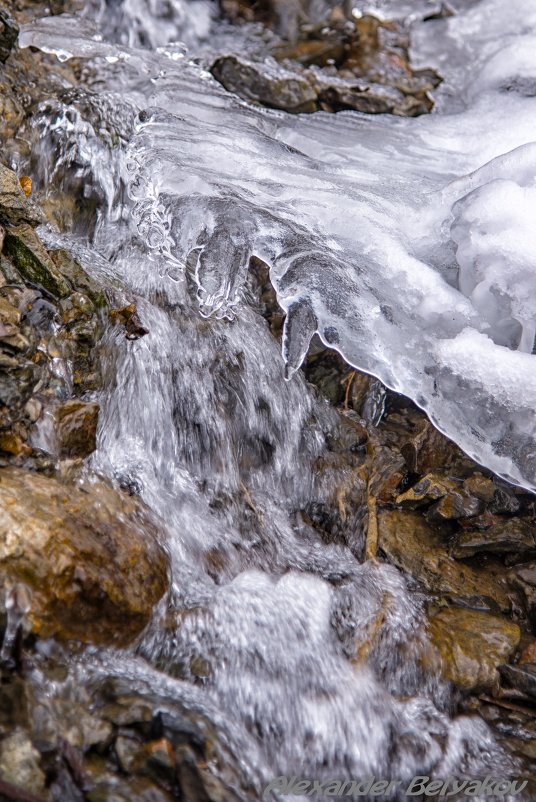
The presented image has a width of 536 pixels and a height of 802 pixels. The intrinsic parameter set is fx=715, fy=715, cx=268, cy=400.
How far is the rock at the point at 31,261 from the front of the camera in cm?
330

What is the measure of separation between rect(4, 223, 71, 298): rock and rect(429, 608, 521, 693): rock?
234cm

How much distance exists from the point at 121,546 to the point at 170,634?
0.39m

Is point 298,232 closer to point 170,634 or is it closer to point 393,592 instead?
point 393,592

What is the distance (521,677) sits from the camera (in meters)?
3.07

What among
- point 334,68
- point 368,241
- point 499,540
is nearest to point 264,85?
point 334,68

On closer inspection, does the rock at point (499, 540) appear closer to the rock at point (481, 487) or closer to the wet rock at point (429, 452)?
the rock at point (481, 487)

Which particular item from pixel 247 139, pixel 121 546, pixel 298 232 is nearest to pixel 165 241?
pixel 298 232

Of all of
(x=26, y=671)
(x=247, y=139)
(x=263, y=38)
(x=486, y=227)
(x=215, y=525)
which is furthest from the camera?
(x=263, y=38)

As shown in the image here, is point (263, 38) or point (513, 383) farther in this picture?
point (263, 38)

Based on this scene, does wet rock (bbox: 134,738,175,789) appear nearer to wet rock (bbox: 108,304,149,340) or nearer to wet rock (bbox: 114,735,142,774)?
wet rock (bbox: 114,735,142,774)

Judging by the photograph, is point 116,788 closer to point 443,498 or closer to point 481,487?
point 443,498

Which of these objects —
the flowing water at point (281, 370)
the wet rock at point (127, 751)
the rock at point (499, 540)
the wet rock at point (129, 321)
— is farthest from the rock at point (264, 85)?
the wet rock at point (127, 751)

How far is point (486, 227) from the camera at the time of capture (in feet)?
12.2

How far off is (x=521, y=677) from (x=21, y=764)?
6.86 feet
